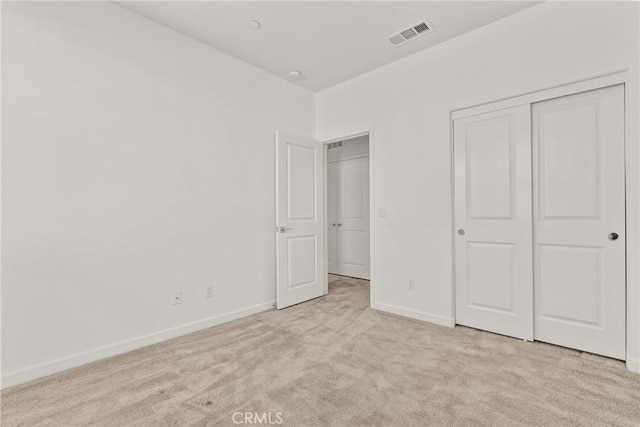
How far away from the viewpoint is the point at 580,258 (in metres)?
2.33

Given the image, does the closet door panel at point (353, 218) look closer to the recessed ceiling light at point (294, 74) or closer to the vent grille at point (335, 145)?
the vent grille at point (335, 145)

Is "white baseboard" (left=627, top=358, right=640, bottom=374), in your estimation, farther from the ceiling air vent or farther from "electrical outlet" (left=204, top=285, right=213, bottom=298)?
"electrical outlet" (left=204, top=285, right=213, bottom=298)

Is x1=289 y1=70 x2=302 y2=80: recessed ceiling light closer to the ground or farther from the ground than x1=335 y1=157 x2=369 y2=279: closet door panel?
farther from the ground

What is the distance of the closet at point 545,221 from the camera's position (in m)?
2.21

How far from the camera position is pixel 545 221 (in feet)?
8.16

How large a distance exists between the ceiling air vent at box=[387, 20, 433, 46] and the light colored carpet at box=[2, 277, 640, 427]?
282 centimetres

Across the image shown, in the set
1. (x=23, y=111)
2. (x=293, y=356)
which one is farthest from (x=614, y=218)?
(x=23, y=111)

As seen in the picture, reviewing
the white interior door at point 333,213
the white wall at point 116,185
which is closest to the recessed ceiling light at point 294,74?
the white wall at point 116,185

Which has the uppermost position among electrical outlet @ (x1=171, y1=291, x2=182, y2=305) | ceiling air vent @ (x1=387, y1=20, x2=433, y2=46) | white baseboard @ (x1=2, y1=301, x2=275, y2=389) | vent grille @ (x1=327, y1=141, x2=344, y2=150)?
ceiling air vent @ (x1=387, y1=20, x2=433, y2=46)

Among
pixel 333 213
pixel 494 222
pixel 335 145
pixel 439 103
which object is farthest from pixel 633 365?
pixel 335 145

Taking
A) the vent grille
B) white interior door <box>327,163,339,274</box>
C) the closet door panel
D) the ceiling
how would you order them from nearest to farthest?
the ceiling
the closet door panel
the vent grille
white interior door <box>327,163,339,274</box>

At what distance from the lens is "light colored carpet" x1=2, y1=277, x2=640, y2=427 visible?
1.62 meters

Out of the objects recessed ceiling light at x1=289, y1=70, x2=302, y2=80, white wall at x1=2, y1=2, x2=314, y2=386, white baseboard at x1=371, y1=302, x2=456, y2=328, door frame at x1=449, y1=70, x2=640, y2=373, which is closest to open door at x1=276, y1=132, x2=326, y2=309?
white wall at x1=2, y1=2, x2=314, y2=386

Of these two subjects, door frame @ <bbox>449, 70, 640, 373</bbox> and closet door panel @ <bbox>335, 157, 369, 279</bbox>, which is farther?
closet door panel @ <bbox>335, 157, 369, 279</bbox>
